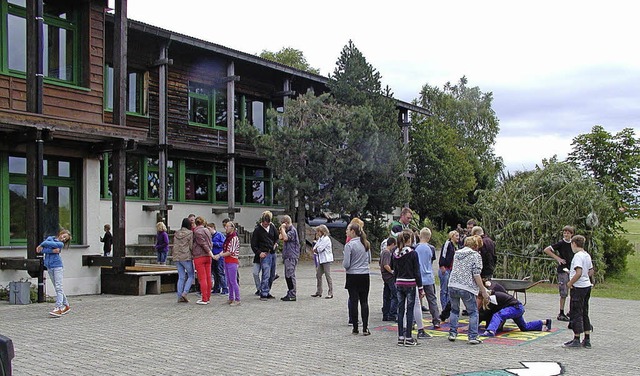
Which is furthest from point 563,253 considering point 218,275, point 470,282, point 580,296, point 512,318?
point 218,275

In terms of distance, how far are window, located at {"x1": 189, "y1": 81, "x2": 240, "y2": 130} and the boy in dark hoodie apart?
1876cm

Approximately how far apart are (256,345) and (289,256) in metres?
5.54

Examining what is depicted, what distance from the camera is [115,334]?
10648mm

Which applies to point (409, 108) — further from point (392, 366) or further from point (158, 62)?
point (392, 366)

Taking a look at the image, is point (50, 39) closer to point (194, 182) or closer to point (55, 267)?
point (55, 267)

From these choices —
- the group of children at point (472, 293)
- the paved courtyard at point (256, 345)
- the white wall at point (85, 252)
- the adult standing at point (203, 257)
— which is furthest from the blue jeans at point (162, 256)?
the group of children at point (472, 293)

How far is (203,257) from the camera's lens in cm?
1448

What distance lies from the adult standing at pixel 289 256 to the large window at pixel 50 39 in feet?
21.1

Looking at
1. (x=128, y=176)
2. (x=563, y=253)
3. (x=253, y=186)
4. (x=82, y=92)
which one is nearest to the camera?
(x=563, y=253)

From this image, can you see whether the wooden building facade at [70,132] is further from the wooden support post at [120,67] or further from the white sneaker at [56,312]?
the white sneaker at [56,312]

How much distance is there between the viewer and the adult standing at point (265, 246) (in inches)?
583

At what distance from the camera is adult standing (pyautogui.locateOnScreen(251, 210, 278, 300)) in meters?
14.8

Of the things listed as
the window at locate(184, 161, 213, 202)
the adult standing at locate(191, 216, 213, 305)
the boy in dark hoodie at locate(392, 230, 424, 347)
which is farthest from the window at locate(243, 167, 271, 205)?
the boy in dark hoodie at locate(392, 230, 424, 347)

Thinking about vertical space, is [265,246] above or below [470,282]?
above
